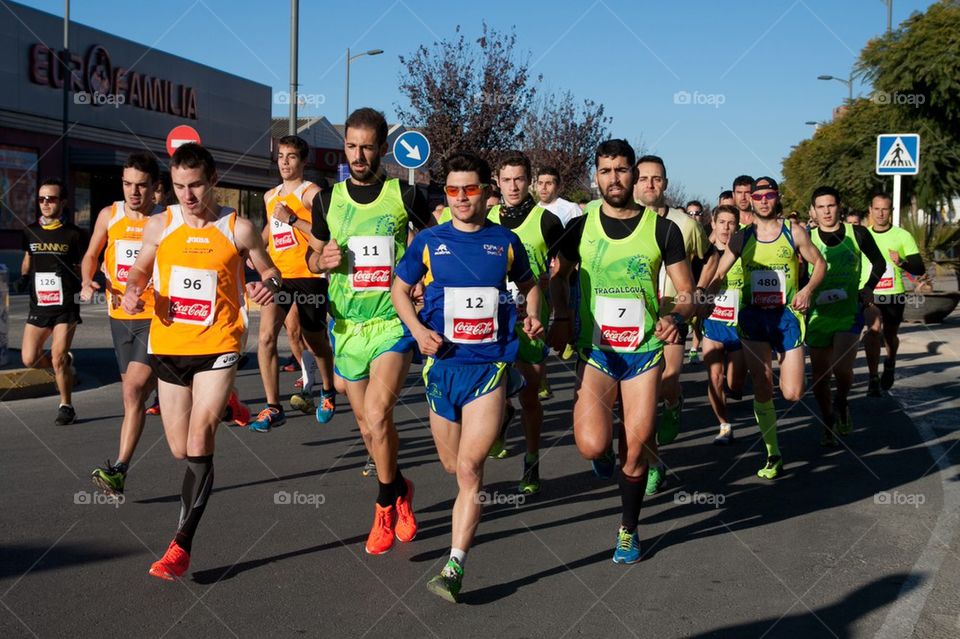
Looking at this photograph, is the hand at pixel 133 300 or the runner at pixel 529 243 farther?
the runner at pixel 529 243

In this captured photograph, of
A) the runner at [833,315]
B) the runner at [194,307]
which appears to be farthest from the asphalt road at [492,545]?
the runner at [194,307]

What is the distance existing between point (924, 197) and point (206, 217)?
1046 inches

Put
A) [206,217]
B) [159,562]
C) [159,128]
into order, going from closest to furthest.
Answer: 1. [159,562]
2. [206,217]
3. [159,128]

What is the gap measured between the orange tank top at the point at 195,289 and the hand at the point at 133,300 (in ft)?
0.30

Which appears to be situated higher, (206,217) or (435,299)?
(206,217)

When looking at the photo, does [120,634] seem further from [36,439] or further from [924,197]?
[924,197]

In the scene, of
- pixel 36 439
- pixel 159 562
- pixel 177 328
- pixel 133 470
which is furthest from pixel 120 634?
pixel 36 439

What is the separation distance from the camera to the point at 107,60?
3075cm

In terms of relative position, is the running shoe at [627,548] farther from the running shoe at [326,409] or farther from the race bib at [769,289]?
the running shoe at [326,409]

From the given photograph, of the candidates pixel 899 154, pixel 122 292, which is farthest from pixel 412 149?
pixel 122 292

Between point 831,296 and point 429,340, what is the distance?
5.14m

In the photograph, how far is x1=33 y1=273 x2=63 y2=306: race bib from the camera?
9.08 metres

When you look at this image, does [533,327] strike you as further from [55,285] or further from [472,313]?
[55,285]

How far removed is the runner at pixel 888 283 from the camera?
11.4 meters
